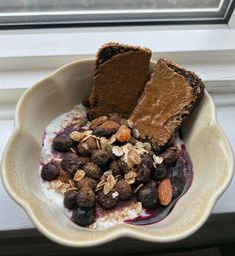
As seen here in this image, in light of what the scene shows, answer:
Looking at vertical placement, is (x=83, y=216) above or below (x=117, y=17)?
below

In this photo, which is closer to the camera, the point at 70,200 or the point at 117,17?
the point at 70,200

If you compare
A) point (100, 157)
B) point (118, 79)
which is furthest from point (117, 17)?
point (100, 157)

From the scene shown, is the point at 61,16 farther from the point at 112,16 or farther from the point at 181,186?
the point at 181,186

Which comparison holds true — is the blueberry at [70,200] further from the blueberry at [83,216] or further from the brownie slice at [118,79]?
the brownie slice at [118,79]

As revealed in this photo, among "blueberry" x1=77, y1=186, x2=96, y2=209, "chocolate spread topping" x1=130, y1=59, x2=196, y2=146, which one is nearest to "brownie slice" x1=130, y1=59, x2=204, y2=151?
"chocolate spread topping" x1=130, y1=59, x2=196, y2=146

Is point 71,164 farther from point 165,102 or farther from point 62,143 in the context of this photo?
point 165,102

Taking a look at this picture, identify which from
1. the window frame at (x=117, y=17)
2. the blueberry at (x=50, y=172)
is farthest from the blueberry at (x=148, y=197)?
the window frame at (x=117, y=17)
